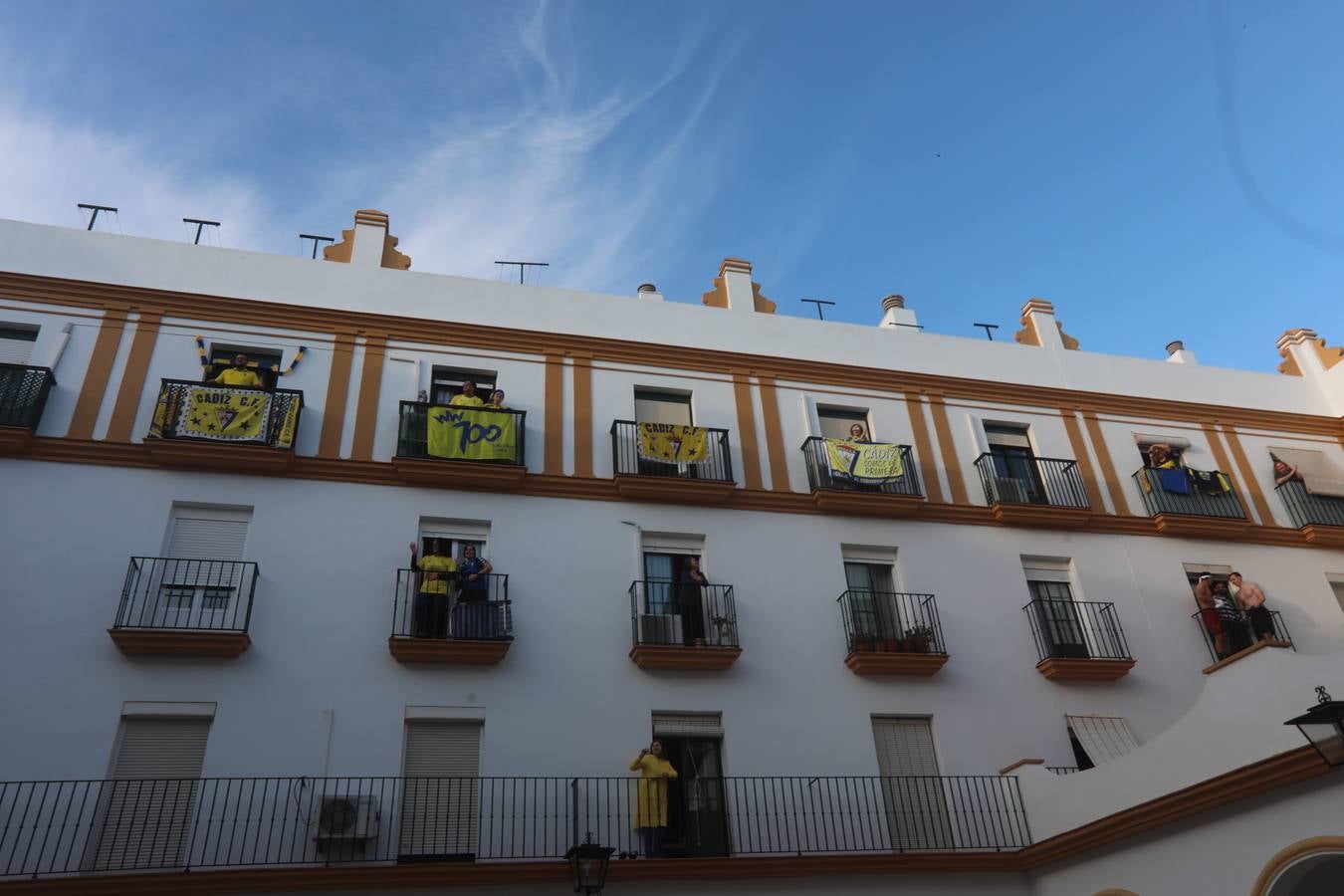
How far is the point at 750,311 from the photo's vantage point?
1820 cm

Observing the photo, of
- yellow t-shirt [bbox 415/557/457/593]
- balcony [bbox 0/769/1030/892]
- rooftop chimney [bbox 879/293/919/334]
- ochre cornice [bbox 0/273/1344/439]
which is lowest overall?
balcony [bbox 0/769/1030/892]

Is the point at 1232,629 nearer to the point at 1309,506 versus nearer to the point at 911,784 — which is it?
the point at 1309,506

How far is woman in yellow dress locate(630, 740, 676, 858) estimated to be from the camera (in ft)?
42.3

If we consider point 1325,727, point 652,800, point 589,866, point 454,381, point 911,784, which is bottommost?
point 589,866

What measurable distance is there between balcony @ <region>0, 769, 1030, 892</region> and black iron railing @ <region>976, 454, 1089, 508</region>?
15.9ft

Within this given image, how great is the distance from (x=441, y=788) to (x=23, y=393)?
7.52 metres

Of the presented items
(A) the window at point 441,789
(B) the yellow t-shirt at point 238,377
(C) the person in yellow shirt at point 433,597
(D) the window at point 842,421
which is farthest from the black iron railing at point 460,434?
(D) the window at point 842,421

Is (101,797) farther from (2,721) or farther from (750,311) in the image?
(750,311)

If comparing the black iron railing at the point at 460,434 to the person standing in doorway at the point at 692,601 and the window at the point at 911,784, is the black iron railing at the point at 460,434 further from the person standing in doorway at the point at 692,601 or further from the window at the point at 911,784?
the window at the point at 911,784

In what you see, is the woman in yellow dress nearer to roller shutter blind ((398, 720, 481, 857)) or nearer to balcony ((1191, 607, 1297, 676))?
roller shutter blind ((398, 720, 481, 857))

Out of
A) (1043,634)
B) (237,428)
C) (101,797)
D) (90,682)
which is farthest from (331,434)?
(1043,634)

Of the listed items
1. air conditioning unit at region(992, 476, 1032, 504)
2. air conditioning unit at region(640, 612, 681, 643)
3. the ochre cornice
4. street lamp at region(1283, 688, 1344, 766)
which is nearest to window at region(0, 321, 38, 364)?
the ochre cornice

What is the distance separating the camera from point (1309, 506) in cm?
1870

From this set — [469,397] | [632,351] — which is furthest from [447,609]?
[632,351]
